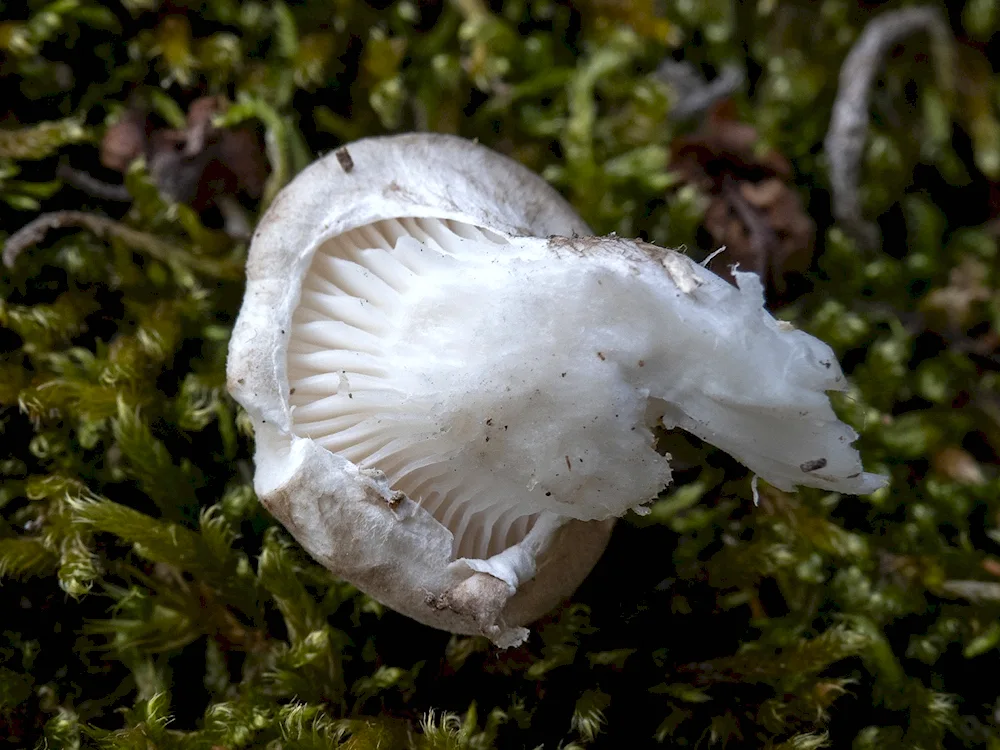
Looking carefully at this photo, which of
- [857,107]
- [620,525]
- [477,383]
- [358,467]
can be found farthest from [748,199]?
[358,467]

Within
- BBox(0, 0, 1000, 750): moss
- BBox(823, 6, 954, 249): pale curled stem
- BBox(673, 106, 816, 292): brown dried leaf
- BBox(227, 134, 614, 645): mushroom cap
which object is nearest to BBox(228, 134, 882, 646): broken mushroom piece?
BBox(227, 134, 614, 645): mushroom cap

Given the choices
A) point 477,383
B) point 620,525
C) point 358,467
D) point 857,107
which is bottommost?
point 620,525

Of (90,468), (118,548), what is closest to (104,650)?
(118,548)

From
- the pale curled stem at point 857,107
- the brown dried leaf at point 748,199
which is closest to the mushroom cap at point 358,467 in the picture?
the brown dried leaf at point 748,199

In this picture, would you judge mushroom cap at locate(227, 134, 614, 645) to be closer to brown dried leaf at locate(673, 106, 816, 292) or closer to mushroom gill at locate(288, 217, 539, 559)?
mushroom gill at locate(288, 217, 539, 559)

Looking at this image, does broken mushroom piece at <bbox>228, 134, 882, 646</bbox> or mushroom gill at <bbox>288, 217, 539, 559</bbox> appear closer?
broken mushroom piece at <bbox>228, 134, 882, 646</bbox>

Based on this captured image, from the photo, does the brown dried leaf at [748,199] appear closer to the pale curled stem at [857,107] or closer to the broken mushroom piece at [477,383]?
the pale curled stem at [857,107]

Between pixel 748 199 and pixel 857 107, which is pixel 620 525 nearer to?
pixel 748 199

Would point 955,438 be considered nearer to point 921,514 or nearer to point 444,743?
point 921,514
